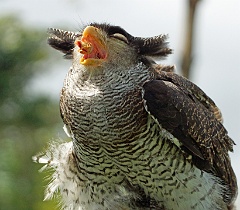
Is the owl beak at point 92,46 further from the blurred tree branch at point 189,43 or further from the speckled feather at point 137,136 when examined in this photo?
the blurred tree branch at point 189,43

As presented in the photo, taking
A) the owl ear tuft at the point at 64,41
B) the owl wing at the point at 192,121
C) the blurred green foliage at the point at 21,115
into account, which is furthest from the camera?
the blurred green foliage at the point at 21,115

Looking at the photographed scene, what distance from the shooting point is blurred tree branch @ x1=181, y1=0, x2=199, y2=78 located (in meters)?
7.92

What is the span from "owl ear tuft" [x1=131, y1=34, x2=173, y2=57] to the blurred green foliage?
11.3 feet

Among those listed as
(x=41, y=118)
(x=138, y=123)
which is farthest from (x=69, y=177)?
(x=41, y=118)

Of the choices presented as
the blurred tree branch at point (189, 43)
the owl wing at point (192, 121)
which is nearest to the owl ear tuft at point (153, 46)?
the owl wing at point (192, 121)

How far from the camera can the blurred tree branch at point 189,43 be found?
7920 mm

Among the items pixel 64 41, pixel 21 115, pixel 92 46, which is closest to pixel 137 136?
pixel 92 46

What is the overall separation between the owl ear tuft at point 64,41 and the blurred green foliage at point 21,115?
334 cm

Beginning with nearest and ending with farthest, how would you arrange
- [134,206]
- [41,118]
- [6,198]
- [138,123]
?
1. [138,123]
2. [134,206]
3. [6,198]
4. [41,118]

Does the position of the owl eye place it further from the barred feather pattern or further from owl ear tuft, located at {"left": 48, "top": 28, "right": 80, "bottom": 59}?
owl ear tuft, located at {"left": 48, "top": 28, "right": 80, "bottom": 59}

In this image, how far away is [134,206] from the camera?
707 cm

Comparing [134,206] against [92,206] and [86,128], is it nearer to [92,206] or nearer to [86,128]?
[92,206]

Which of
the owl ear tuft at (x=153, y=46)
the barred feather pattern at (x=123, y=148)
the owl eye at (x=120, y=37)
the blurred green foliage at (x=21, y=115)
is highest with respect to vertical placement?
the owl eye at (x=120, y=37)

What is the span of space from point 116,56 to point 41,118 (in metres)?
4.86
